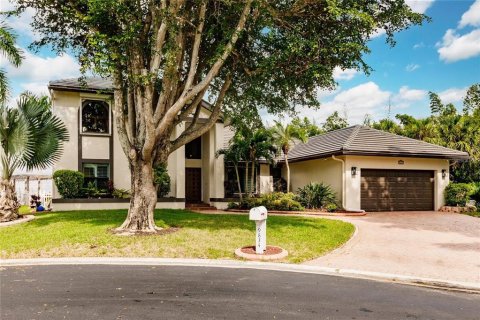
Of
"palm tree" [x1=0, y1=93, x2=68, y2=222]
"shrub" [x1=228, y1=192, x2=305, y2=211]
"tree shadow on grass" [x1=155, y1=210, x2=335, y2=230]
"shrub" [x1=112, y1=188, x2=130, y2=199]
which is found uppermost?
"palm tree" [x1=0, y1=93, x2=68, y2=222]

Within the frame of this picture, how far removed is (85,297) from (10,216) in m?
11.2

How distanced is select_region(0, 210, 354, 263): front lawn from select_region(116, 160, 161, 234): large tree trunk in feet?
2.41

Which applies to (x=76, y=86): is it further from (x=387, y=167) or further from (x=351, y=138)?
(x=387, y=167)

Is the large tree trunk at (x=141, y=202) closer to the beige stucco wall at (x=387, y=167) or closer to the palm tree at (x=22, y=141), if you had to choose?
the palm tree at (x=22, y=141)

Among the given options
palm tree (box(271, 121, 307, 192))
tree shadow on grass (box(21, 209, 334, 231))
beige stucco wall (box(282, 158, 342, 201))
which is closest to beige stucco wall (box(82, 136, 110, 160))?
tree shadow on grass (box(21, 209, 334, 231))

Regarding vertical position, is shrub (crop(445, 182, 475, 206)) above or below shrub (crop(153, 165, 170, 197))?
below

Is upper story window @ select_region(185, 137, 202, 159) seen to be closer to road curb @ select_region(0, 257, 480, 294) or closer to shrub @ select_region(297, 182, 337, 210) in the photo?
shrub @ select_region(297, 182, 337, 210)

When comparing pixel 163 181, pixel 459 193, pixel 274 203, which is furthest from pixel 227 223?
pixel 459 193

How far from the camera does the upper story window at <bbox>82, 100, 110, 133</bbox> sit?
1972 centimetres

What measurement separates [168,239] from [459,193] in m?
17.1

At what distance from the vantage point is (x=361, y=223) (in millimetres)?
15070

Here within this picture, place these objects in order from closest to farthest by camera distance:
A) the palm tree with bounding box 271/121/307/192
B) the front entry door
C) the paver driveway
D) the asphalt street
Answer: the asphalt street, the paver driveway, the palm tree with bounding box 271/121/307/192, the front entry door

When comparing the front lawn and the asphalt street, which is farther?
the front lawn

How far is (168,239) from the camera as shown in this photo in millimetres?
10570
